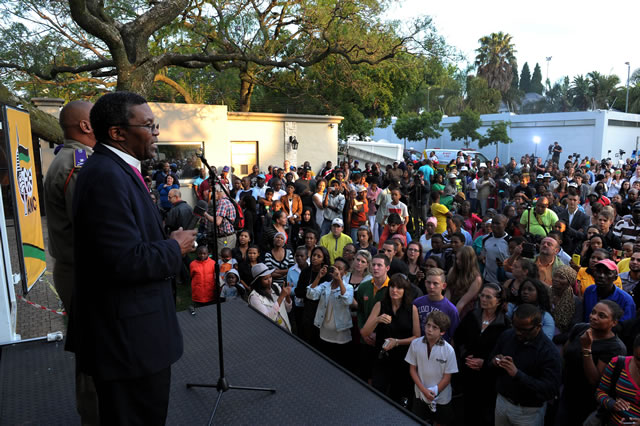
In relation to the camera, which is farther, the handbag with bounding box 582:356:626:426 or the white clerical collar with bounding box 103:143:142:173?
the handbag with bounding box 582:356:626:426

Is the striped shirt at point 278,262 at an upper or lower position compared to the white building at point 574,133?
lower

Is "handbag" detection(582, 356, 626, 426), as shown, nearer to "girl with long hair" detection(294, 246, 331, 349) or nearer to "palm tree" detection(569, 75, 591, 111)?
"girl with long hair" detection(294, 246, 331, 349)

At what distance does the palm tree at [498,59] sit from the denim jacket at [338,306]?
56480 mm

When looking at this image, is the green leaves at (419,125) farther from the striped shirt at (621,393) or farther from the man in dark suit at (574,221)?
the striped shirt at (621,393)

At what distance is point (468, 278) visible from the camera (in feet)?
16.6

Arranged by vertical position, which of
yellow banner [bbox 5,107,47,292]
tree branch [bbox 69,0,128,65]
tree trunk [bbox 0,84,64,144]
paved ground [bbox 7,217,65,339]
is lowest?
paved ground [bbox 7,217,65,339]

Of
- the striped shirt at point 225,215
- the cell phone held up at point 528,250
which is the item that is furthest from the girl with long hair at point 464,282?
the striped shirt at point 225,215

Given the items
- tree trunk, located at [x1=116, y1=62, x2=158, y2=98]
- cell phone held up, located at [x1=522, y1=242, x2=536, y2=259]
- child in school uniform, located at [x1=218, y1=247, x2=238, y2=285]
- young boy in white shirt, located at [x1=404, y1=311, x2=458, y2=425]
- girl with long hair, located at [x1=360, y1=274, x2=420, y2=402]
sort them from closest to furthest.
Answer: young boy in white shirt, located at [x1=404, y1=311, x2=458, y2=425] → girl with long hair, located at [x1=360, y1=274, x2=420, y2=402] → cell phone held up, located at [x1=522, y1=242, x2=536, y2=259] → child in school uniform, located at [x1=218, y1=247, x2=238, y2=285] → tree trunk, located at [x1=116, y1=62, x2=158, y2=98]

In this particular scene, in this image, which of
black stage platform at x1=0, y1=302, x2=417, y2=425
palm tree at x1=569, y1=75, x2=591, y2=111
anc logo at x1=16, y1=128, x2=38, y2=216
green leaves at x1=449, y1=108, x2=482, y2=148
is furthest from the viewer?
palm tree at x1=569, y1=75, x2=591, y2=111

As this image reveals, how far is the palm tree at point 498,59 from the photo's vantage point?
55250mm

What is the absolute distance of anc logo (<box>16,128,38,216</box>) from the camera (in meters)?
4.13

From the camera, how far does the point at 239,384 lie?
9.76 ft

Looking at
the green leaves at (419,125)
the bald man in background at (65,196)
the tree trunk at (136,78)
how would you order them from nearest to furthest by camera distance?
the bald man in background at (65,196)
the tree trunk at (136,78)
the green leaves at (419,125)

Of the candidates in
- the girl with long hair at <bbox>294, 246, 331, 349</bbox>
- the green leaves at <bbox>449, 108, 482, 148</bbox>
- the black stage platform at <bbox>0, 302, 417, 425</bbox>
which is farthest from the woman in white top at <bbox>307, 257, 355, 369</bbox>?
the green leaves at <bbox>449, 108, 482, 148</bbox>
